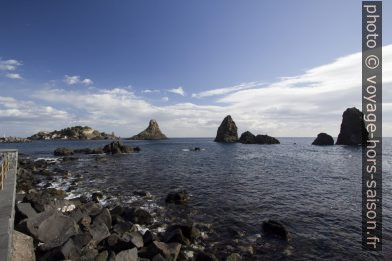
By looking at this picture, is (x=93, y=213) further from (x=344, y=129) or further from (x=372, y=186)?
(x=344, y=129)

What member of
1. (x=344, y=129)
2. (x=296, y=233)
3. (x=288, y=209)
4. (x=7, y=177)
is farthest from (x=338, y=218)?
(x=344, y=129)

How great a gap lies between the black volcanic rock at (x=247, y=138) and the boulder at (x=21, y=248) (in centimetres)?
15975

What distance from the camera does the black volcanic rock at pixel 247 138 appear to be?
165625 millimetres

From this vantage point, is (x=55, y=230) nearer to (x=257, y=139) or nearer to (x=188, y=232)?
(x=188, y=232)

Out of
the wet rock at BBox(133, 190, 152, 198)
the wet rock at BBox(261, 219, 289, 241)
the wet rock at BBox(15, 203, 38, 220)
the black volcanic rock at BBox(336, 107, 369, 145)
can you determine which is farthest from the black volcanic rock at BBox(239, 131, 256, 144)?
the wet rock at BBox(15, 203, 38, 220)

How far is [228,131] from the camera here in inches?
7111

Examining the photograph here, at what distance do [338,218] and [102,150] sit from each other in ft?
264

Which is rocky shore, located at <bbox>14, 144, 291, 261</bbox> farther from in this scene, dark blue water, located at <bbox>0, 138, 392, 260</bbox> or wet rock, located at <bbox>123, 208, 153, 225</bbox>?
dark blue water, located at <bbox>0, 138, 392, 260</bbox>

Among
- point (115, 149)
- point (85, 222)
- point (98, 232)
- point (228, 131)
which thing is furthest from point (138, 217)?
point (228, 131)

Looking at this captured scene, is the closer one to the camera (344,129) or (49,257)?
(49,257)

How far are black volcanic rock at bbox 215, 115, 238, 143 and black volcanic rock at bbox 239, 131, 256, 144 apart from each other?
21.1 ft

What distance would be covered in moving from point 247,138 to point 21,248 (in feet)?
537

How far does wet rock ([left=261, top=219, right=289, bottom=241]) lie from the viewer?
1583 cm

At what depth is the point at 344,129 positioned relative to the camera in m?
139
